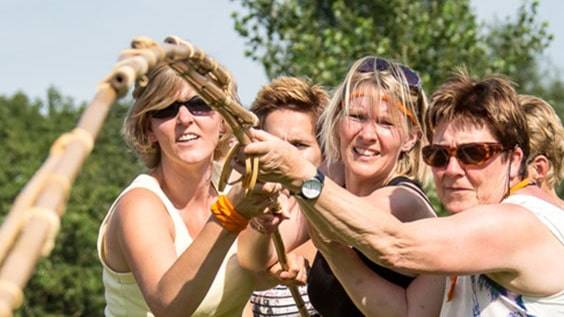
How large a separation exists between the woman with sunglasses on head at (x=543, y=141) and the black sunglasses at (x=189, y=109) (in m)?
1.30

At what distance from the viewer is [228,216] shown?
15.5 ft

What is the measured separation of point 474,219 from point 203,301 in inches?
54.6

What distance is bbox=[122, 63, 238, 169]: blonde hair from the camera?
526cm

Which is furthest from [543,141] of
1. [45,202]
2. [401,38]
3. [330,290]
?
[401,38]

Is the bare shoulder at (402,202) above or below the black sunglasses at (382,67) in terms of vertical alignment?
below

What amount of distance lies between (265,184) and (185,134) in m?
0.97

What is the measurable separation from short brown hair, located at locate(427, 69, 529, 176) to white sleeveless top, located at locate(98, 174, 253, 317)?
110cm

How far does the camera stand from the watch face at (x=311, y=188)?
419 cm

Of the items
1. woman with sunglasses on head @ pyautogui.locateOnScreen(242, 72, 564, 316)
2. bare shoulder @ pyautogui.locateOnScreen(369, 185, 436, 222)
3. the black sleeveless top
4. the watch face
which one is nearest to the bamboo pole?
woman with sunglasses on head @ pyautogui.locateOnScreen(242, 72, 564, 316)

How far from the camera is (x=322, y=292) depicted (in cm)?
532

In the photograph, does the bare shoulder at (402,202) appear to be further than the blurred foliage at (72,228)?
No

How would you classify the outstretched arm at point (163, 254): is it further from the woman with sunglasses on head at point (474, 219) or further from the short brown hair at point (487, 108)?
the short brown hair at point (487, 108)

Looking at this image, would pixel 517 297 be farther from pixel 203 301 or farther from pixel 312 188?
pixel 203 301

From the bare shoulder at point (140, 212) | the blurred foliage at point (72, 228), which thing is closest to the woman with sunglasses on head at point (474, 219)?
the bare shoulder at point (140, 212)
